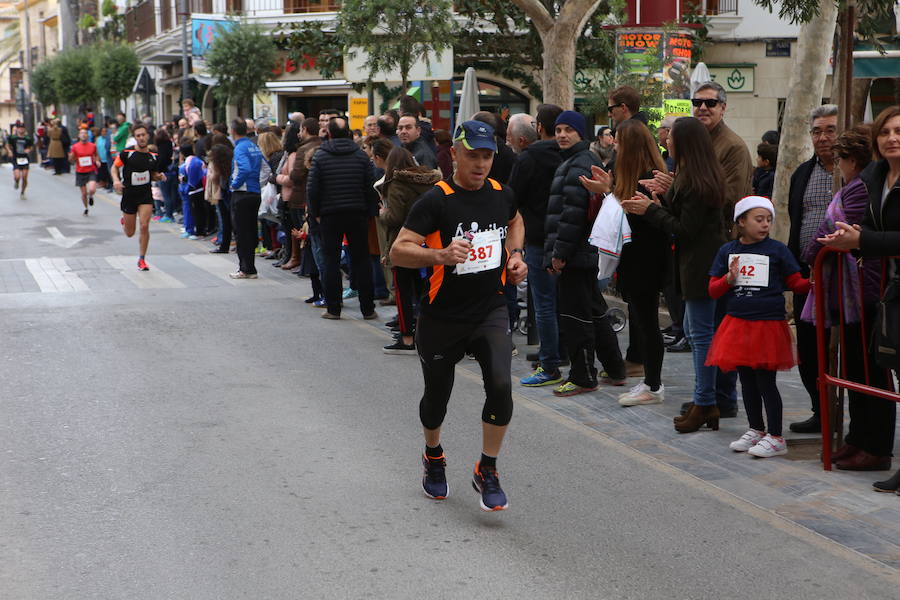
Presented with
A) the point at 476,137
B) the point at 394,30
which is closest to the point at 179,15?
the point at 394,30

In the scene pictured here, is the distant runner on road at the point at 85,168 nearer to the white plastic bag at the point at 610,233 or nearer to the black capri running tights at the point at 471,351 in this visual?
the white plastic bag at the point at 610,233

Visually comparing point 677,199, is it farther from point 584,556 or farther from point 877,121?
point 584,556

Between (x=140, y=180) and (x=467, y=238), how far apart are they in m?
10.6

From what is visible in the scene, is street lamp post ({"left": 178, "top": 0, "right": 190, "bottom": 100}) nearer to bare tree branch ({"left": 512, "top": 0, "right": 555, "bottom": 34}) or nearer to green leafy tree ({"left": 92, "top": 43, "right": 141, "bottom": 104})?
green leafy tree ({"left": 92, "top": 43, "right": 141, "bottom": 104})

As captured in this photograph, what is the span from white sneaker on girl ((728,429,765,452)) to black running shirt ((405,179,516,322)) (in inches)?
75.0

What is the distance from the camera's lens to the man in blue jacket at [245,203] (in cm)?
1476

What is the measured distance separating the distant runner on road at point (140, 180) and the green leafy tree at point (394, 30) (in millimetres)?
4493

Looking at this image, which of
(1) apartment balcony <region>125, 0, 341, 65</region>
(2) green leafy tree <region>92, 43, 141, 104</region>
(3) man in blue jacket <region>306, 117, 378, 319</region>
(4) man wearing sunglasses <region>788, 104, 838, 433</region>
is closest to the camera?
(4) man wearing sunglasses <region>788, 104, 838, 433</region>

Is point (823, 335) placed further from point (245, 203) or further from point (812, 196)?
point (245, 203)

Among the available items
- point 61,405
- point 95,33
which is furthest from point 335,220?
point 95,33

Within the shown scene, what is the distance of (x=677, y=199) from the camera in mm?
7148

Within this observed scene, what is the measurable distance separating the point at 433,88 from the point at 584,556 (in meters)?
24.4

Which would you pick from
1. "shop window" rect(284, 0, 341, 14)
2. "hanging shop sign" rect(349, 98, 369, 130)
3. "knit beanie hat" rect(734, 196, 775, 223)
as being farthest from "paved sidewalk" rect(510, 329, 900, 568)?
"shop window" rect(284, 0, 341, 14)

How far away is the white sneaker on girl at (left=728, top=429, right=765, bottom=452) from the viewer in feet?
22.3
